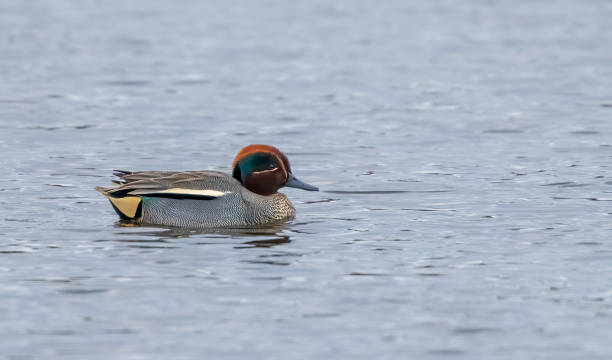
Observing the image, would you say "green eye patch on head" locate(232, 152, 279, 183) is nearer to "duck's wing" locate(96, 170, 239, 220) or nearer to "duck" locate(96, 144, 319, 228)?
"duck" locate(96, 144, 319, 228)

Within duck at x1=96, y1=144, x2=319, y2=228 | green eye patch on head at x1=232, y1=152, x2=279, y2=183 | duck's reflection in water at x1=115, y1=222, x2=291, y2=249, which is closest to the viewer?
duck's reflection in water at x1=115, y1=222, x2=291, y2=249

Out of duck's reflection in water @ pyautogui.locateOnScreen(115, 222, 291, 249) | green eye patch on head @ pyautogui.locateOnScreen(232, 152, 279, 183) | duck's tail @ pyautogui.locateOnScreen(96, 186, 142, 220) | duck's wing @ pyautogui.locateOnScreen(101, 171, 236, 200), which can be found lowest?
duck's reflection in water @ pyautogui.locateOnScreen(115, 222, 291, 249)

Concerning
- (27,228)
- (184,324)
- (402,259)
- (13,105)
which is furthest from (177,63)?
(184,324)

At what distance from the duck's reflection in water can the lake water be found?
5 cm

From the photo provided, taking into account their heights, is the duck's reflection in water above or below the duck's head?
below

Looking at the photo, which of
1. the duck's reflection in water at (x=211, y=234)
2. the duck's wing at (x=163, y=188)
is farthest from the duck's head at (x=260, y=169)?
the duck's reflection in water at (x=211, y=234)

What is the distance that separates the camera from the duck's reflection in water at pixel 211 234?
12.9 meters

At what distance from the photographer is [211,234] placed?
1334 cm

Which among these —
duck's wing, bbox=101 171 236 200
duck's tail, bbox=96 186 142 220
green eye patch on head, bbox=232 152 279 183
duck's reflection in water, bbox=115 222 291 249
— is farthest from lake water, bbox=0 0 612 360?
green eye patch on head, bbox=232 152 279 183

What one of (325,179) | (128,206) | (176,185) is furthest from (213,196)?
(325,179)

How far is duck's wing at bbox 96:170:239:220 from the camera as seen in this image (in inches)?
540

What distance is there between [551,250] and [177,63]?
51.4 ft

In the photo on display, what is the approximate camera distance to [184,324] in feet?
32.3

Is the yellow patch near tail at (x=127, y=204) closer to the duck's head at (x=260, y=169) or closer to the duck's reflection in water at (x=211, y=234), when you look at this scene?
the duck's reflection in water at (x=211, y=234)
